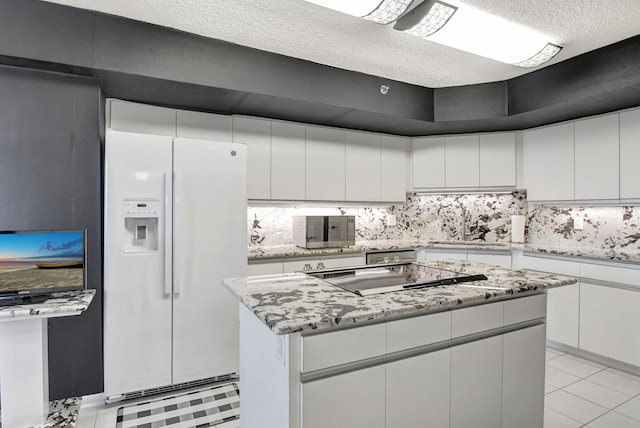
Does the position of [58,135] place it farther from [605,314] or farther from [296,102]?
[605,314]

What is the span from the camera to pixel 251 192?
336 cm

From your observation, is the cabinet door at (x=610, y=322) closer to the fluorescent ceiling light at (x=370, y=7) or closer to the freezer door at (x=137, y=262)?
the fluorescent ceiling light at (x=370, y=7)

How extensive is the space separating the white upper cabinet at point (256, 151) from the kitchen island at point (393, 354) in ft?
5.25

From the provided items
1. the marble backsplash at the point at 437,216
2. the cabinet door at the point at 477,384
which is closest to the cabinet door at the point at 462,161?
the marble backsplash at the point at 437,216

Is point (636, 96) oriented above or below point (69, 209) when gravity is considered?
above

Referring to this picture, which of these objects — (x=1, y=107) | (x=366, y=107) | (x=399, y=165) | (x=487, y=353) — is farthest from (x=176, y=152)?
(x=399, y=165)

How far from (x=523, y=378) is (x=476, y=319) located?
518 millimetres

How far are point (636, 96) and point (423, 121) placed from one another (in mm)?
1679

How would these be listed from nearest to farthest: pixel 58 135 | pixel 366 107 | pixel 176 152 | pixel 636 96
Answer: pixel 58 135 < pixel 176 152 < pixel 636 96 < pixel 366 107

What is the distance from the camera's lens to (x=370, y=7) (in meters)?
2.00

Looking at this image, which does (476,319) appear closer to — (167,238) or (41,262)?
(167,238)

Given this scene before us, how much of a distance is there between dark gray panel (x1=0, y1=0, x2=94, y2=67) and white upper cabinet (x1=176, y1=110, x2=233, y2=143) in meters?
Answer: 0.86

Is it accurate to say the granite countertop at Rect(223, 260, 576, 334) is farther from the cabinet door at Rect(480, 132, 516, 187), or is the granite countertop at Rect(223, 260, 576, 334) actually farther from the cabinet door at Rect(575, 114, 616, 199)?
the cabinet door at Rect(480, 132, 516, 187)

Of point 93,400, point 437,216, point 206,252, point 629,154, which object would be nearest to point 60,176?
point 206,252
